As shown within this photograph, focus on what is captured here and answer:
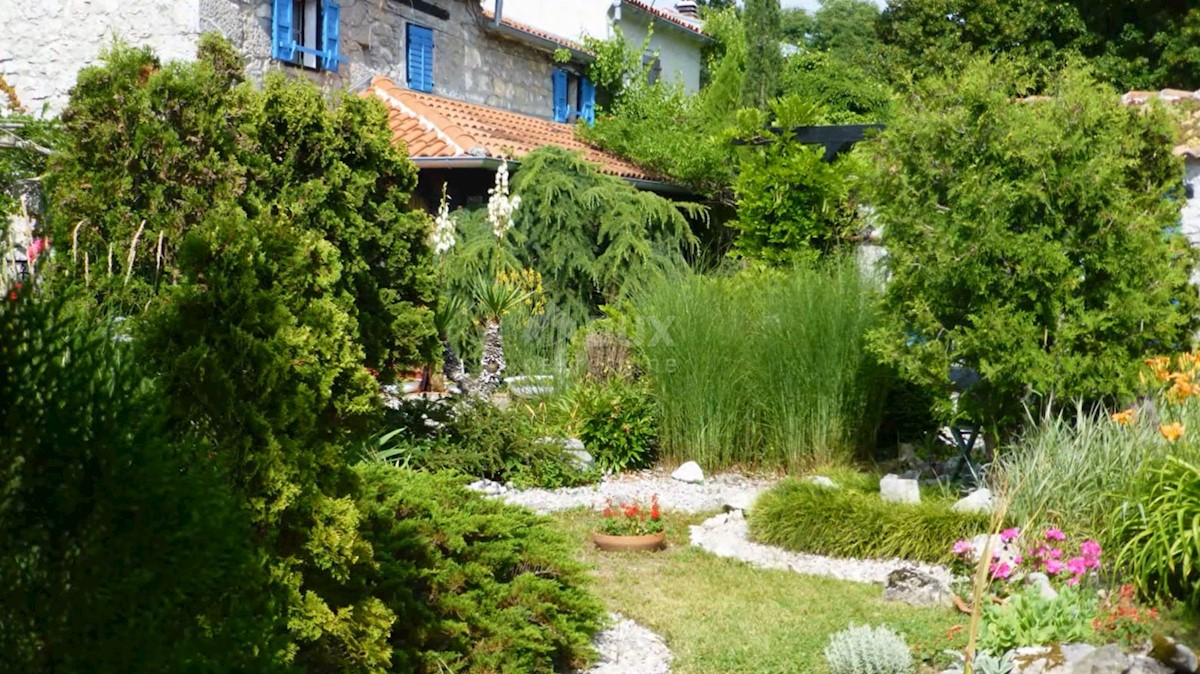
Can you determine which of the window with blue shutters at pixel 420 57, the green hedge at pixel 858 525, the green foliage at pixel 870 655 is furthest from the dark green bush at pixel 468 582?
the window with blue shutters at pixel 420 57

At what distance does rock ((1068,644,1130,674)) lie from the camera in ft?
14.3

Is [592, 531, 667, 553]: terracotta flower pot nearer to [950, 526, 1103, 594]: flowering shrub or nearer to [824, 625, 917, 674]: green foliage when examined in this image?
[950, 526, 1103, 594]: flowering shrub

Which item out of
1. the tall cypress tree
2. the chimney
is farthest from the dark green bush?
the chimney

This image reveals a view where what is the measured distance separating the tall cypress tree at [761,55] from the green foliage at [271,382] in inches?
696

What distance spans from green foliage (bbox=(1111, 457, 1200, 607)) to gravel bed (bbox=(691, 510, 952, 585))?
0.96 metres

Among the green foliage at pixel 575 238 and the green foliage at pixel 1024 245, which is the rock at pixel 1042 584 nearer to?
the green foliage at pixel 1024 245

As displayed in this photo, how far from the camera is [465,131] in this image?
1520 cm

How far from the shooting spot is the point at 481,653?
4281 mm

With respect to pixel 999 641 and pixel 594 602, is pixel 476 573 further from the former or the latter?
pixel 999 641

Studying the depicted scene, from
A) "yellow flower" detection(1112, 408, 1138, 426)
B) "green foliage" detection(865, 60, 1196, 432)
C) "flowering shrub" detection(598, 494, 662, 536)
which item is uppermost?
"green foliage" detection(865, 60, 1196, 432)

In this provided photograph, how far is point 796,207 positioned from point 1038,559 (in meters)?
8.07

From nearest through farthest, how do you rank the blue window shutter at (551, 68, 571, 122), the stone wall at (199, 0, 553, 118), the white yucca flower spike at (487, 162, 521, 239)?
the white yucca flower spike at (487, 162, 521, 239)
the stone wall at (199, 0, 553, 118)
the blue window shutter at (551, 68, 571, 122)

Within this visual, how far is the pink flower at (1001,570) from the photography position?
17.9 ft

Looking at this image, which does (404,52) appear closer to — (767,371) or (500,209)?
(500,209)
